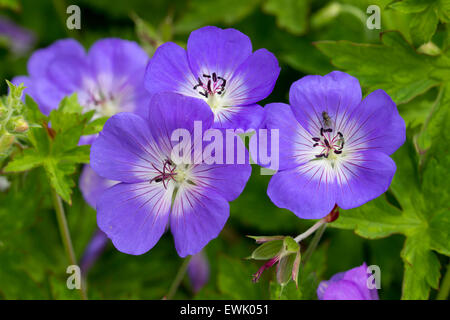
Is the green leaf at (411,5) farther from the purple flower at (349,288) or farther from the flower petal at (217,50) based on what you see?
the purple flower at (349,288)

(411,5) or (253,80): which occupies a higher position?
(411,5)

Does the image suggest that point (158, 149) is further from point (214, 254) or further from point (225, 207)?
point (214, 254)

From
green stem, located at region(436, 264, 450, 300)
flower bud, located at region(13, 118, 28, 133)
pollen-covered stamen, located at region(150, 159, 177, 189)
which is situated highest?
flower bud, located at region(13, 118, 28, 133)

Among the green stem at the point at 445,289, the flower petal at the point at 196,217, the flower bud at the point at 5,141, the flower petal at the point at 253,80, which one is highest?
the flower petal at the point at 253,80

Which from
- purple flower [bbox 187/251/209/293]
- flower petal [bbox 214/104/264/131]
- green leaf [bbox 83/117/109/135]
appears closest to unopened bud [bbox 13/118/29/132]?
green leaf [bbox 83/117/109/135]

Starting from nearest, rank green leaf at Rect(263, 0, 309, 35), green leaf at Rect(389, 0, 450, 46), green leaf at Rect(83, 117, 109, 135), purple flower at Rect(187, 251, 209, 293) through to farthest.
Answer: green leaf at Rect(389, 0, 450, 46) < green leaf at Rect(83, 117, 109, 135) < purple flower at Rect(187, 251, 209, 293) < green leaf at Rect(263, 0, 309, 35)

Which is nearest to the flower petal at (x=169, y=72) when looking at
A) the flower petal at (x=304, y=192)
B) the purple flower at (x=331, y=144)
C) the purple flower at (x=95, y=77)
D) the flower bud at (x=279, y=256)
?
the purple flower at (x=331, y=144)

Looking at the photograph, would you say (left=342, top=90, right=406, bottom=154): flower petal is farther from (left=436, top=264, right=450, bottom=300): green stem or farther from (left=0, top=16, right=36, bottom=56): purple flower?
(left=0, top=16, right=36, bottom=56): purple flower

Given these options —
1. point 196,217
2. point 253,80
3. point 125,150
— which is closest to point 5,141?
point 125,150

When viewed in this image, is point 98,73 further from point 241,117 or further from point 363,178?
point 363,178
